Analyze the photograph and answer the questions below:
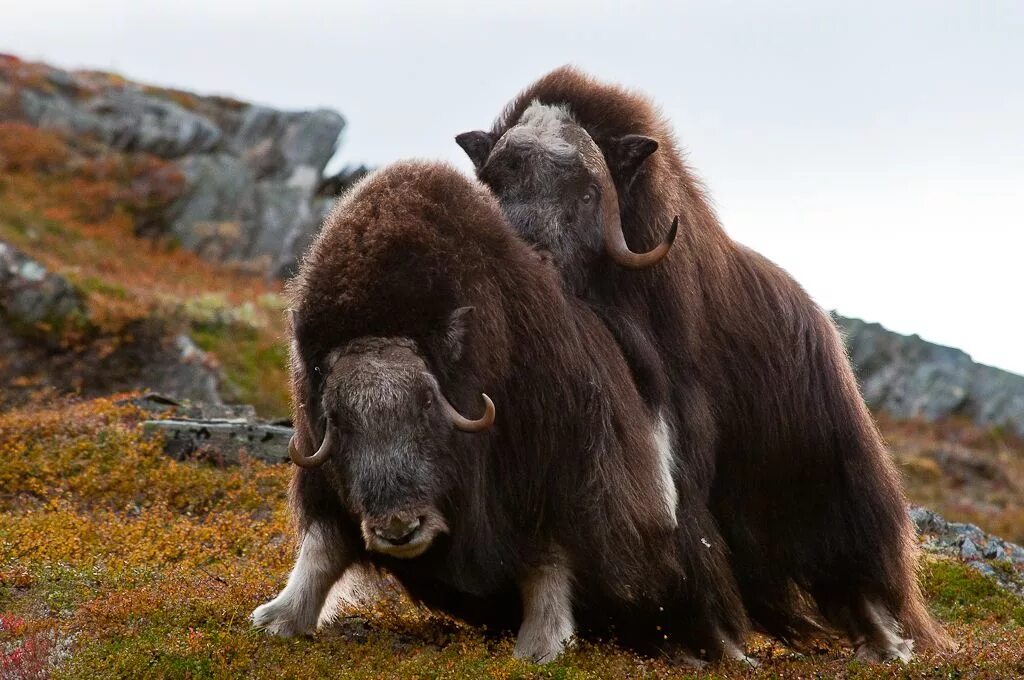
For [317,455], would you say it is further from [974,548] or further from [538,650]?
[974,548]

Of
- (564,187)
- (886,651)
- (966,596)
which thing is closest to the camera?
(564,187)

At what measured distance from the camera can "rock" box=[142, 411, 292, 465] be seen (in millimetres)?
8133

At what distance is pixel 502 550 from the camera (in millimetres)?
4508

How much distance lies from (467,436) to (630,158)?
1.53m

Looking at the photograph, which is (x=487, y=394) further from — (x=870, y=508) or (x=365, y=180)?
(x=870, y=508)

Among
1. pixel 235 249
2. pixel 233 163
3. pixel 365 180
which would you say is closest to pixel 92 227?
pixel 235 249

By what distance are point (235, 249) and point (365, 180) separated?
17.6 meters

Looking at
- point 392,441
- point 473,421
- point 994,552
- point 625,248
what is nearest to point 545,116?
point 625,248

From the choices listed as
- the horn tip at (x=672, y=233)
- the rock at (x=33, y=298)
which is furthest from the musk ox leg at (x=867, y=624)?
the rock at (x=33, y=298)

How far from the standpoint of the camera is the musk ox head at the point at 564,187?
16.2ft

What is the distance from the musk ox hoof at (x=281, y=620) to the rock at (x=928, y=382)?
64.6ft

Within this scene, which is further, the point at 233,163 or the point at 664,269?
the point at 233,163

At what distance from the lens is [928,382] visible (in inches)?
966

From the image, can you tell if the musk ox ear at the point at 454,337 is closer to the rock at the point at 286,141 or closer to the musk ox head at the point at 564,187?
the musk ox head at the point at 564,187
